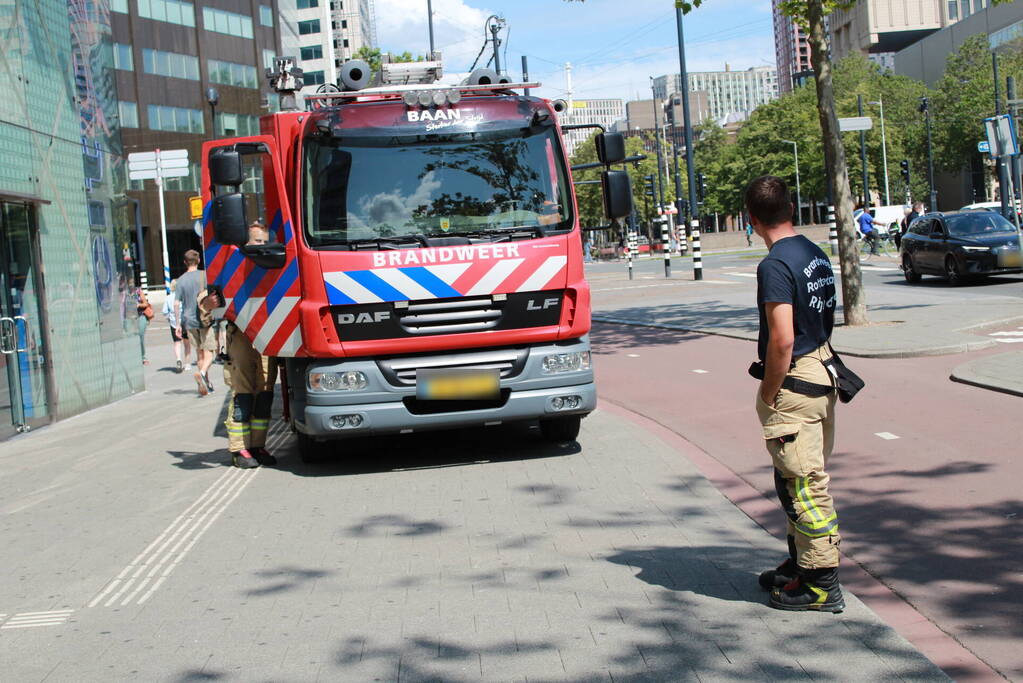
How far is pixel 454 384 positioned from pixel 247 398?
202cm

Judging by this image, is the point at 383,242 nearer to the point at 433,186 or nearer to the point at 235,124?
the point at 433,186

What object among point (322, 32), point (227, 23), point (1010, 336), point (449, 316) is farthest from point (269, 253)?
point (322, 32)

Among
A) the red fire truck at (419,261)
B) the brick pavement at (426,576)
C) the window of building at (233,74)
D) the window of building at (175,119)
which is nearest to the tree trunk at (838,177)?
the brick pavement at (426,576)

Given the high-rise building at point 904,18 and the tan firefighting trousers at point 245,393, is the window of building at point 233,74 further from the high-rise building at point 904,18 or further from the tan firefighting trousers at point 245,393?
the high-rise building at point 904,18

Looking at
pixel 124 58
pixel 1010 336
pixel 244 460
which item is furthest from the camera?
pixel 124 58

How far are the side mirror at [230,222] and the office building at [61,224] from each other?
512 cm

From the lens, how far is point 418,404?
328 inches

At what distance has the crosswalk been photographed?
1307 cm

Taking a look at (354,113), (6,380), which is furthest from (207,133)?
(354,113)

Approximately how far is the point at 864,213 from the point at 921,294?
13909 millimetres

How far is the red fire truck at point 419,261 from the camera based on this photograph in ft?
26.6

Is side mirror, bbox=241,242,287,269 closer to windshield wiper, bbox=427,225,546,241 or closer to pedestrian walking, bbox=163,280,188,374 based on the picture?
windshield wiper, bbox=427,225,546,241

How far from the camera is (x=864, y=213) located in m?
34.4

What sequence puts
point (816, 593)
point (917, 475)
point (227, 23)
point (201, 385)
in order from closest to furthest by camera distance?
1. point (816, 593)
2. point (917, 475)
3. point (201, 385)
4. point (227, 23)
